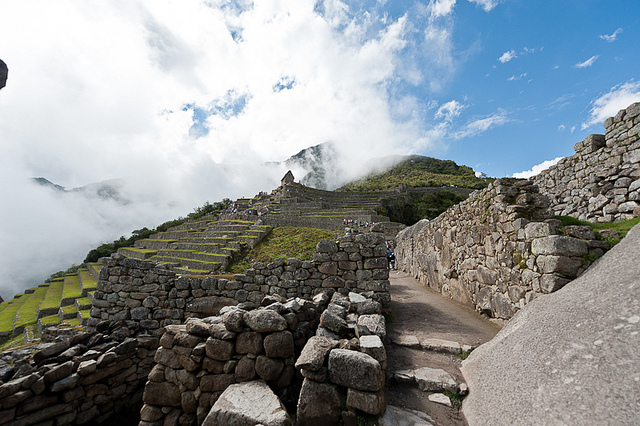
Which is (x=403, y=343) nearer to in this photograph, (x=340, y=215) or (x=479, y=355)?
(x=479, y=355)

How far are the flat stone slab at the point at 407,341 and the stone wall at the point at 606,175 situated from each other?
5.56 metres

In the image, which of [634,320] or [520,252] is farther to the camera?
[520,252]

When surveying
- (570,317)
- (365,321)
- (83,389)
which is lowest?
(83,389)

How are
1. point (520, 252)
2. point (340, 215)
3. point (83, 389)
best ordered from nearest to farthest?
point (520, 252) → point (83, 389) → point (340, 215)

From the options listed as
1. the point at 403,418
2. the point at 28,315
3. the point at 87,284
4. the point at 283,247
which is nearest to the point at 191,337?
the point at 403,418

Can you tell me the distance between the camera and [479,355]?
388 cm

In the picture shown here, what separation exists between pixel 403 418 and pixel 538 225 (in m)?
4.13

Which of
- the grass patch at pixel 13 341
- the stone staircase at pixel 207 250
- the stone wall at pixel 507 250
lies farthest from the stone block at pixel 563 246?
the grass patch at pixel 13 341

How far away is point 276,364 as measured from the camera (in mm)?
4051

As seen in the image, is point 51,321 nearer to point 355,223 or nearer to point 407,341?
point 407,341

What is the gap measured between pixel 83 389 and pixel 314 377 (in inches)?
263

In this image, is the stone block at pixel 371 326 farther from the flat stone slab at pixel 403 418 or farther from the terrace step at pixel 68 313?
the terrace step at pixel 68 313

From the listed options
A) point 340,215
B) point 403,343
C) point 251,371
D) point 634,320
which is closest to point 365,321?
point 403,343

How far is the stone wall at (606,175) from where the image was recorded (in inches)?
233
